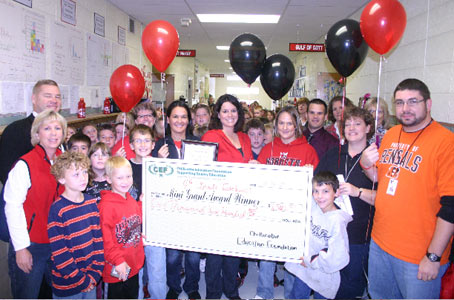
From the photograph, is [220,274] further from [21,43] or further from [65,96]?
[65,96]

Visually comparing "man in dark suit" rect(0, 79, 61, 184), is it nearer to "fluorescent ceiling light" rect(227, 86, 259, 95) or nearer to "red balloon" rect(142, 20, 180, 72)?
"red balloon" rect(142, 20, 180, 72)

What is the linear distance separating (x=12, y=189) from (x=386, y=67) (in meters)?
5.38

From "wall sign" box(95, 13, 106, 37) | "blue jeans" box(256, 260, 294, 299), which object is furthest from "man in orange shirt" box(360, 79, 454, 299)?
"wall sign" box(95, 13, 106, 37)

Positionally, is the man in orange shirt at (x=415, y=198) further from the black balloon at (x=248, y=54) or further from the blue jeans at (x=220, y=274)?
the black balloon at (x=248, y=54)

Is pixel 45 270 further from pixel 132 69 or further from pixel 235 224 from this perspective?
pixel 132 69

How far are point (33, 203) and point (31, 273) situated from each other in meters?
0.46

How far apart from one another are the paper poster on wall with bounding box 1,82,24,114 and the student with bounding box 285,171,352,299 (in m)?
3.19

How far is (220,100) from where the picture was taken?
2867 mm

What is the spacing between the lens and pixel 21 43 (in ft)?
11.8

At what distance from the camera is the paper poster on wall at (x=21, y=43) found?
10.9 ft

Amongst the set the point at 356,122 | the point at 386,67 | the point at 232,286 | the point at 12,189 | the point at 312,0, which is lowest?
the point at 232,286

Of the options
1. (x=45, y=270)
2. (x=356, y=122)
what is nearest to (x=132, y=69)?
(x=45, y=270)

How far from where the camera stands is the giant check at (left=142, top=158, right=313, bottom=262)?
183cm

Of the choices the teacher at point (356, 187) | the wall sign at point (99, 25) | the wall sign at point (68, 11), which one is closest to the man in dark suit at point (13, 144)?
the teacher at point (356, 187)
